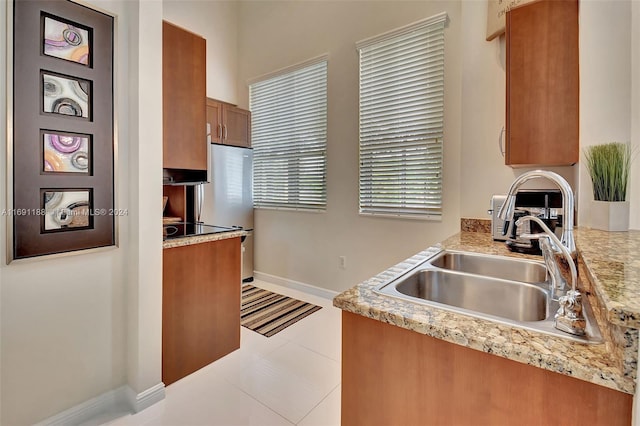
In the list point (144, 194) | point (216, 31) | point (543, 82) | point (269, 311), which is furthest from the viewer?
point (216, 31)

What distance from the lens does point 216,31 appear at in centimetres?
413

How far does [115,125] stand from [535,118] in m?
2.46

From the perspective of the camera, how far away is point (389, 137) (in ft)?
9.99

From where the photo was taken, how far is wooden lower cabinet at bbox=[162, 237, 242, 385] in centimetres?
193

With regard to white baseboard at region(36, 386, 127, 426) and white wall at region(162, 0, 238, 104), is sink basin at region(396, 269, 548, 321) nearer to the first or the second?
white baseboard at region(36, 386, 127, 426)

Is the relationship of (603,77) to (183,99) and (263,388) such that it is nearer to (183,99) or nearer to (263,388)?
(183,99)

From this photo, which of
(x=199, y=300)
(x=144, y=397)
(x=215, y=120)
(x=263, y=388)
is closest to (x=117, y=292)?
(x=199, y=300)

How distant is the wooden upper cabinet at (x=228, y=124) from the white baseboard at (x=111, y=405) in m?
2.71

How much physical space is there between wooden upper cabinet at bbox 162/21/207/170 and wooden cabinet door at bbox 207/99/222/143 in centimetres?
156

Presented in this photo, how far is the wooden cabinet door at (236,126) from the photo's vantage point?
389 cm

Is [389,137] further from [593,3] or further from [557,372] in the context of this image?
[557,372]

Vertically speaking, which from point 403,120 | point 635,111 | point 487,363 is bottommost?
point 487,363

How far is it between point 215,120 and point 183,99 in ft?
5.72

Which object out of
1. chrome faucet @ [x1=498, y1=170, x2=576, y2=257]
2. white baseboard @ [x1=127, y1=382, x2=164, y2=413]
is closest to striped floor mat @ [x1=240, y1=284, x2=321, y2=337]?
white baseboard @ [x1=127, y1=382, x2=164, y2=413]
